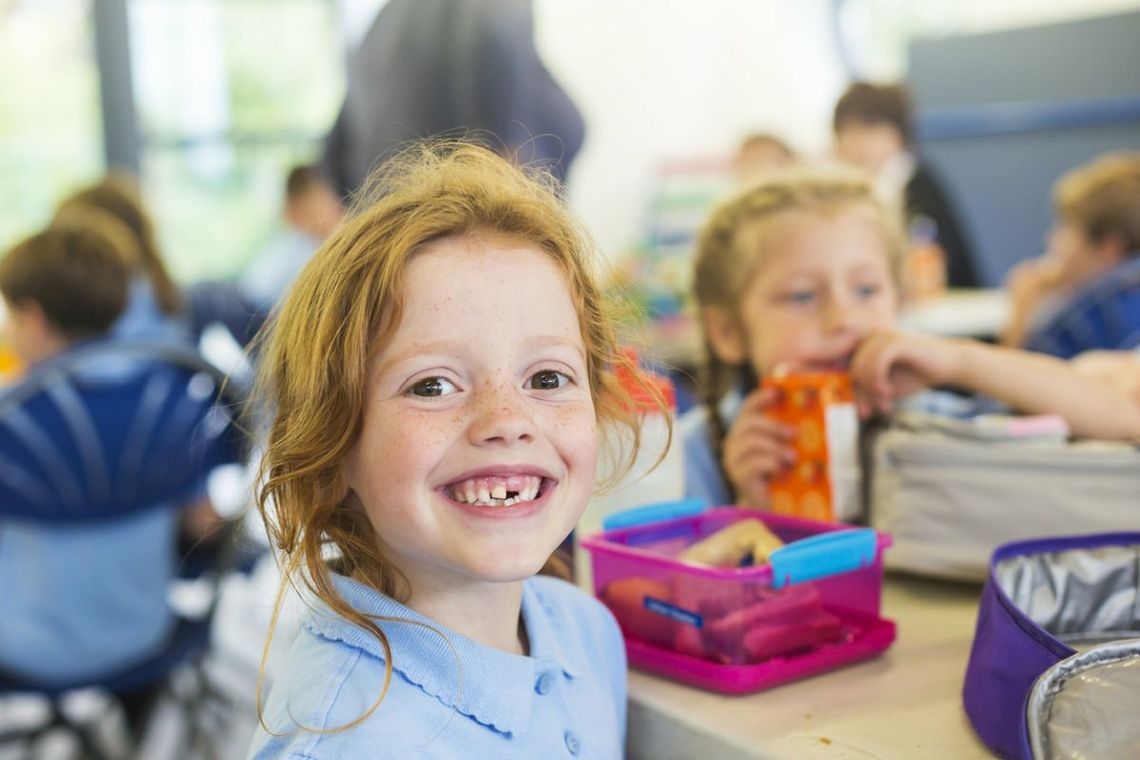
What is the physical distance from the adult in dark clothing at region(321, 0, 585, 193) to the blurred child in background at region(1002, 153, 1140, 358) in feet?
2.80

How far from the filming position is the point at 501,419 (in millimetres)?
777

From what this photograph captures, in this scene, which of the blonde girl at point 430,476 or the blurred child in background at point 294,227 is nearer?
the blonde girl at point 430,476

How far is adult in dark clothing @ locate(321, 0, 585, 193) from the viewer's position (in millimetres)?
1892

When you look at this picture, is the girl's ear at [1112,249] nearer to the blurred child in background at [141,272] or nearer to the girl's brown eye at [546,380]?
the blurred child in background at [141,272]

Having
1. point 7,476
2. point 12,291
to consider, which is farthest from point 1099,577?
point 12,291

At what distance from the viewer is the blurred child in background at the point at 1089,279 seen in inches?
80.4

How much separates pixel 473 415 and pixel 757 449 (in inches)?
19.2

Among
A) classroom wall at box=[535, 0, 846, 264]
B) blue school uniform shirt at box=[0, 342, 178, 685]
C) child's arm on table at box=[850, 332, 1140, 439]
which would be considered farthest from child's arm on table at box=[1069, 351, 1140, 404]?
classroom wall at box=[535, 0, 846, 264]

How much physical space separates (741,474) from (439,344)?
1.65 feet

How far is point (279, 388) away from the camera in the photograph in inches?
34.7

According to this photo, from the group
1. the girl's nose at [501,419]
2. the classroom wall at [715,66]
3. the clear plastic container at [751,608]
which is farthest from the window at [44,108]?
the girl's nose at [501,419]

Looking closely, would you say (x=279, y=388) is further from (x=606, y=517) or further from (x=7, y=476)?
(x=7, y=476)

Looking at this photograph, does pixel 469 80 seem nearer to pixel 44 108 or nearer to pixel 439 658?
pixel 439 658

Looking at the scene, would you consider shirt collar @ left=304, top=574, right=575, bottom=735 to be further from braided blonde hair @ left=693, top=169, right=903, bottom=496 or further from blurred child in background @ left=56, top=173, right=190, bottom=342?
blurred child in background @ left=56, top=173, right=190, bottom=342
